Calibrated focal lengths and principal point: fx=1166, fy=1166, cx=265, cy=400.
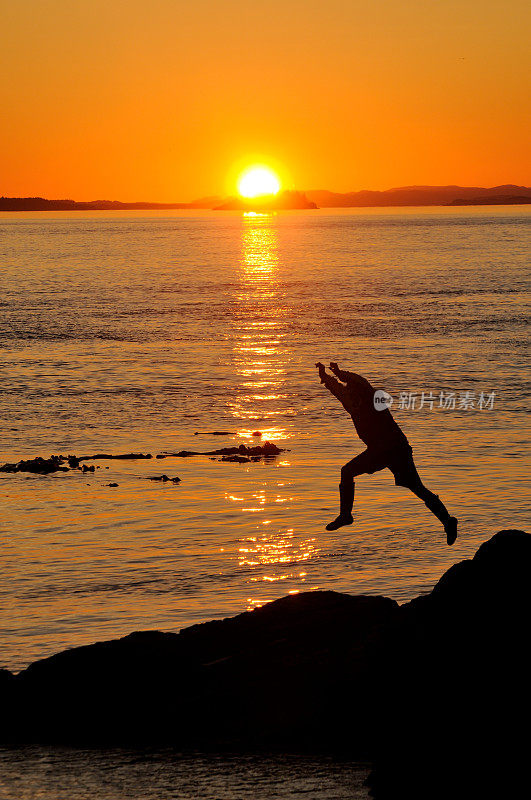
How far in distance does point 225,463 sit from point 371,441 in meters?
14.4

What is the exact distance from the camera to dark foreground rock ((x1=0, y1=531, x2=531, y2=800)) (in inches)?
400

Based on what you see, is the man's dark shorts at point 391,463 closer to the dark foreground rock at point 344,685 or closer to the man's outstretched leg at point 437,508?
the man's outstretched leg at point 437,508

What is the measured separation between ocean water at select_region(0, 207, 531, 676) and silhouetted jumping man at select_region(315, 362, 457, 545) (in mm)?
3527

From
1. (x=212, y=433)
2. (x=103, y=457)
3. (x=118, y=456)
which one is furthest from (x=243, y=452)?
(x=212, y=433)

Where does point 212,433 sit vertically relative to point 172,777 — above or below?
below

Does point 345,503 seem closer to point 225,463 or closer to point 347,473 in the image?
point 347,473

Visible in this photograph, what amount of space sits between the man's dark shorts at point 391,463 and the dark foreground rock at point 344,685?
1.64m

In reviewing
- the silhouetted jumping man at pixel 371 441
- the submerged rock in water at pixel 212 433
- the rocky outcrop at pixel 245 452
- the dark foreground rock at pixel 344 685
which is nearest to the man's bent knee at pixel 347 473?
the silhouetted jumping man at pixel 371 441

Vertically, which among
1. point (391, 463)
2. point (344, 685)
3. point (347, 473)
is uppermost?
point (391, 463)

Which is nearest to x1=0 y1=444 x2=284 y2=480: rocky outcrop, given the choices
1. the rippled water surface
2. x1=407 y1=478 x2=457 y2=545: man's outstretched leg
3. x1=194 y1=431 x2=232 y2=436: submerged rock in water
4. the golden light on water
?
the golden light on water

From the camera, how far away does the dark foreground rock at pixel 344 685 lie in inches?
400

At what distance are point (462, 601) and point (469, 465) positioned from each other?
52.1 feet

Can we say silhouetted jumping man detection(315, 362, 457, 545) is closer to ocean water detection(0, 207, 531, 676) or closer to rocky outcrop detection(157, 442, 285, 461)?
ocean water detection(0, 207, 531, 676)

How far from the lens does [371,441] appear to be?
13398 mm
